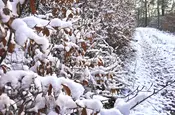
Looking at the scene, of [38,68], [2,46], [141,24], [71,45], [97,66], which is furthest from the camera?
[141,24]

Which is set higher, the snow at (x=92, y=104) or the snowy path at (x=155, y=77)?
the snow at (x=92, y=104)

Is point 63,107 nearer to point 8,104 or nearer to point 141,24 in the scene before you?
point 8,104

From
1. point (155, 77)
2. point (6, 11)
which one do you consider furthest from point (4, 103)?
point (155, 77)

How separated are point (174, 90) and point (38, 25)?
266 inches

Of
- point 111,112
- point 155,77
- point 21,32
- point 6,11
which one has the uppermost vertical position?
point 6,11

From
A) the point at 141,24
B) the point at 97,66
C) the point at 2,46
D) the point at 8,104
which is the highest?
the point at 2,46

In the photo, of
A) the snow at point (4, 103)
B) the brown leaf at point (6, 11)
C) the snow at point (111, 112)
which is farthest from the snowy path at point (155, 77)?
the brown leaf at point (6, 11)

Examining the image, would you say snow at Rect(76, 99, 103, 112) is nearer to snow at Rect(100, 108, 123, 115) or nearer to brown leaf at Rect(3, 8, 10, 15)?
snow at Rect(100, 108, 123, 115)

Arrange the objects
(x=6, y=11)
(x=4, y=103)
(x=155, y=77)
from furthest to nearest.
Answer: (x=155, y=77), (x=4, y=103), (x=6, y=11)

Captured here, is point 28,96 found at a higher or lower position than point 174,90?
higher

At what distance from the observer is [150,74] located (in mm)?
10891

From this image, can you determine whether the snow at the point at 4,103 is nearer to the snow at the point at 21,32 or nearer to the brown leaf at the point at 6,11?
the snow at the point at 21,32

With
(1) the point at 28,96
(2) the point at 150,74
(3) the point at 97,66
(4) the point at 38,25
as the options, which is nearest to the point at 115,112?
(1) the point at 28,96

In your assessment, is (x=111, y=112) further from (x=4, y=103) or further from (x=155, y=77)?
(x=155, y=77)
